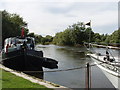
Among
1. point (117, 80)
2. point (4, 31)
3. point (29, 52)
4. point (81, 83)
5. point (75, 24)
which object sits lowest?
point (81, 83)

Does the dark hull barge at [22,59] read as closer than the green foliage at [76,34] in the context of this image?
Yes

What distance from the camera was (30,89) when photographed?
789 cm

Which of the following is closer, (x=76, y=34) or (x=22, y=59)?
(x=22, y=59)

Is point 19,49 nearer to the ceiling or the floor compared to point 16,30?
nearer to the floor

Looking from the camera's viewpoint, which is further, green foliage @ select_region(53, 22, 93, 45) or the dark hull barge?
green foliage @ select_region(53, 22, 93, 45)

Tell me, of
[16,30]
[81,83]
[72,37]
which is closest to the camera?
[81,83]

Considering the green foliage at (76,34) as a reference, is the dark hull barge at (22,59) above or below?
below

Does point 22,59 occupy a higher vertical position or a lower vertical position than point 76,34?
lower

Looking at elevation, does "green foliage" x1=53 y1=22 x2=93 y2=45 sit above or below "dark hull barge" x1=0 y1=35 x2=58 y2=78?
above

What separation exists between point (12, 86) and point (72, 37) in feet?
310

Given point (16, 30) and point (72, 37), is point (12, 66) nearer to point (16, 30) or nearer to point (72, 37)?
point (16, 30)

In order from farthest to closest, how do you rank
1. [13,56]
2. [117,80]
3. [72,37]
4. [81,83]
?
[72,37] < [13,56] < [81,83] < [117,80]

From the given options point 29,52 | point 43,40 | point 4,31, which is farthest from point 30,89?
point 43,40

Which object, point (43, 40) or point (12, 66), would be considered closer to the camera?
point (12, 66)
